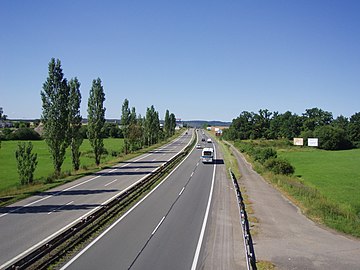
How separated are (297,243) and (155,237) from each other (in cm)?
674

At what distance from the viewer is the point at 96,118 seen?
4750cm

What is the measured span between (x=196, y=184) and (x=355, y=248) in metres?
17.9

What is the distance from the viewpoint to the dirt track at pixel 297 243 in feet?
45.8

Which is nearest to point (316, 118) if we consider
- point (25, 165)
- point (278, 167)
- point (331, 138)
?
point (331, 138)

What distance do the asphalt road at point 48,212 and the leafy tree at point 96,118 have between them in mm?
12724

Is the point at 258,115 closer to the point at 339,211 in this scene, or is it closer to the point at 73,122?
the point at 73,122

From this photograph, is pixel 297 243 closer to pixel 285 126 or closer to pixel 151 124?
pixel 151 124

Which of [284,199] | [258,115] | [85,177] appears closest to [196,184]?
[284,199]

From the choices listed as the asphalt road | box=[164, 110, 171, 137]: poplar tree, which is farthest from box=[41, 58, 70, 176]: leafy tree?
box=[164, 110, 171, 137]: poplar tree

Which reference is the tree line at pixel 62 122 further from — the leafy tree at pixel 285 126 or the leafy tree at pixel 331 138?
the leafy tree at pixel 285 126

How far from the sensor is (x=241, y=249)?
1502cm

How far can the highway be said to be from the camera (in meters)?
13.1

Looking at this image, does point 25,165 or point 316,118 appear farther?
point 316,118

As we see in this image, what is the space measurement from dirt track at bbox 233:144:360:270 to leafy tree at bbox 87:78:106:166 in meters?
28.7
